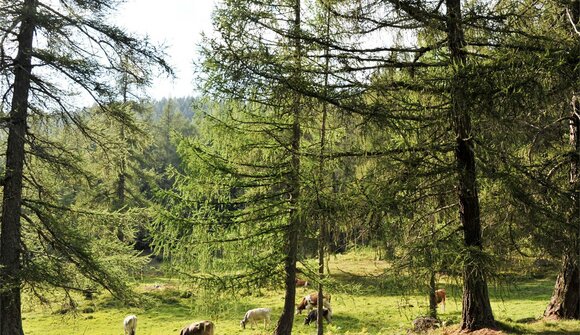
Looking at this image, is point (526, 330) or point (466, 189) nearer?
point (466, 189)

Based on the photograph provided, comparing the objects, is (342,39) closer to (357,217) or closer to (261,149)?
(357,217)

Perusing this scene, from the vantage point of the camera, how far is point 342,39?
767cm

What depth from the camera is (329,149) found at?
8.34 m

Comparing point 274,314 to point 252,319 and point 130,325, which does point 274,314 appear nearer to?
point 252,319

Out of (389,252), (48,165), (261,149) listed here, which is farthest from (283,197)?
(48,165)

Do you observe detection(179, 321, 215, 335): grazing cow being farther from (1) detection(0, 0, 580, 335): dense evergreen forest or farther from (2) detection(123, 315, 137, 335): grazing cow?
(1) detection(0, 0, 580, 335): dense evergreen forest

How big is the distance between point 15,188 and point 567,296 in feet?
38.9

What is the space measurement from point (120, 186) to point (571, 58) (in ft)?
79.6

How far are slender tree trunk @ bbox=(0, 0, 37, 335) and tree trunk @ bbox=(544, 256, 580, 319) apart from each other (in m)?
11.0

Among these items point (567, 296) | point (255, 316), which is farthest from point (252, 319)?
point (567, 296)

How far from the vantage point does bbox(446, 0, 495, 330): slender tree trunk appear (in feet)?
21.4

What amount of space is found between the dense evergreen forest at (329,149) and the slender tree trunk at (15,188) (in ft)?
0.11

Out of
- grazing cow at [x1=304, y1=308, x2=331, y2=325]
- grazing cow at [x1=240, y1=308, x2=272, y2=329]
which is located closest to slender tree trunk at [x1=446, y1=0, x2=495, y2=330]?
grazing cow at [x1=304, y1=308, x2=331, y2=325]

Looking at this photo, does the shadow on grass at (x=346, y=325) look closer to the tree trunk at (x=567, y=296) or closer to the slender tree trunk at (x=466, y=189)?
the tree trunk at (x=567, y=296)
